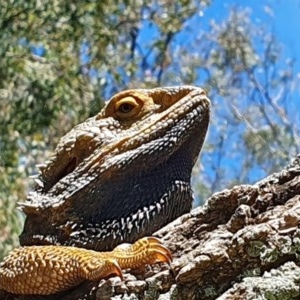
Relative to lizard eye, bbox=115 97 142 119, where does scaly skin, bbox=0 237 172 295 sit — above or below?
below

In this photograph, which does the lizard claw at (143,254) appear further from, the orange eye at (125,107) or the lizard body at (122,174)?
the orange eye at (125,107)

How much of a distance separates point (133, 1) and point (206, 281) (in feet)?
29.2

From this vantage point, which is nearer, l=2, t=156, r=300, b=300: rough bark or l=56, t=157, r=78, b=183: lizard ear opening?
l=2, t=156, r=300, b=300: rough bark

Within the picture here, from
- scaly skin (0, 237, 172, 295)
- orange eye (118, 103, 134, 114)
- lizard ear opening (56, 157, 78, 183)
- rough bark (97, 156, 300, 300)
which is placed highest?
orange eye (118, 103, 134, 114)

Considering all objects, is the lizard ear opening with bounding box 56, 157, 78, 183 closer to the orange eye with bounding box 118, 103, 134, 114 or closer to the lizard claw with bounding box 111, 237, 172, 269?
the orange eye with bounding box 118, 103, 134, 114

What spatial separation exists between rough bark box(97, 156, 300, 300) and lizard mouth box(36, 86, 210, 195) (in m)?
0.77

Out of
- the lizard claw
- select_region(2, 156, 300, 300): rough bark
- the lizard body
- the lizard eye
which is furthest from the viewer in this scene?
the lizard eye

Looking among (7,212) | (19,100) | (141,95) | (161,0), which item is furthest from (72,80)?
(141,95)

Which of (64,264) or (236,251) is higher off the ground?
(236,251)

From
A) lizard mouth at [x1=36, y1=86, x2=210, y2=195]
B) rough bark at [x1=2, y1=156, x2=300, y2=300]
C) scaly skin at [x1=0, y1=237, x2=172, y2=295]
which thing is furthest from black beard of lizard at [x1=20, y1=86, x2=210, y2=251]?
rough bark at [x1=2, y1=156, x2=300, y2=300]

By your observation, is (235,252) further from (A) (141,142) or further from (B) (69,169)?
(B) (69,169)

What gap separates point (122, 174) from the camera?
3285 mm

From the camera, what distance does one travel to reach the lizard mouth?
10.9 feet

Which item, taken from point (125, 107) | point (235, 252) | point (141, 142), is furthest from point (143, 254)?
point (125, 107)
